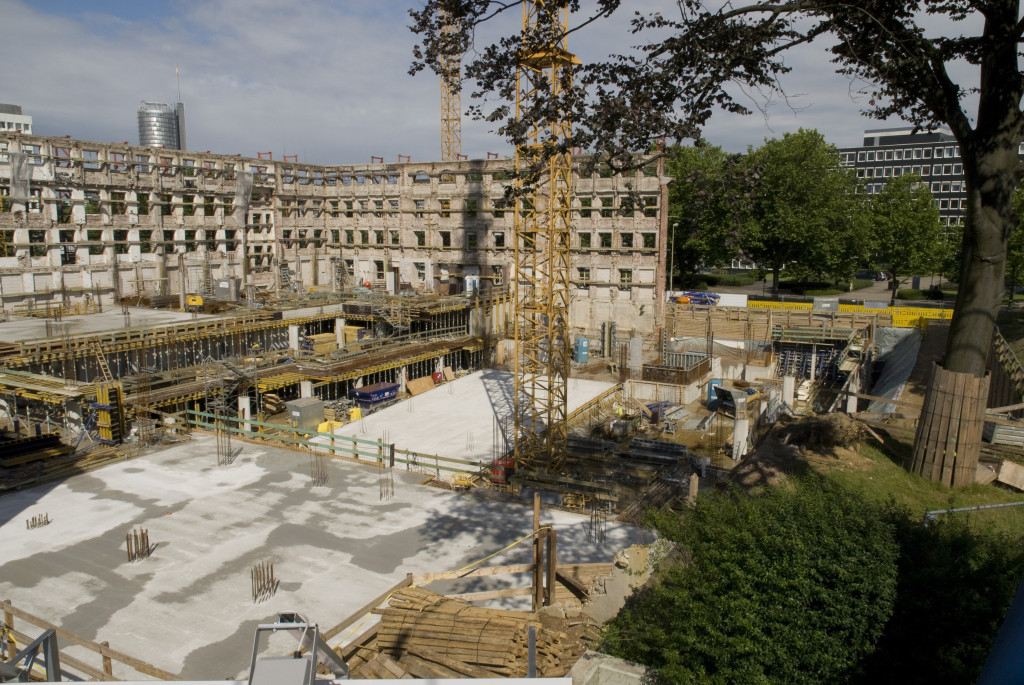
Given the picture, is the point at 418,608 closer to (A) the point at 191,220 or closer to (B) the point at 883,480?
(B) the point at 883,480

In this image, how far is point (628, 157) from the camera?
25.4 feet

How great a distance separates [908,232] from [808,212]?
23.7ft

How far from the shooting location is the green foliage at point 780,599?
586 cm

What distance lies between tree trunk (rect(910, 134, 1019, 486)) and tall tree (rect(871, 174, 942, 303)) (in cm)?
4978

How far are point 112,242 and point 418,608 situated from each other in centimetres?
4531

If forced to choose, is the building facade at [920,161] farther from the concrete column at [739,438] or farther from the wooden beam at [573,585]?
the wooden beam at [573,585]

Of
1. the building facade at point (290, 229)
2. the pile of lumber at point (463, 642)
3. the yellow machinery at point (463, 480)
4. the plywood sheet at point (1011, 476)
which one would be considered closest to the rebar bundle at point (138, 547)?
the pile of lumber at point (463, 642)

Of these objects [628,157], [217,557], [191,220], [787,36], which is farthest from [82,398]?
[191,220]

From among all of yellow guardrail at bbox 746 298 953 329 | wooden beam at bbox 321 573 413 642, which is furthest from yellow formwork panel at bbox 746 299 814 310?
wooden beam at bbox 321 573 413 642

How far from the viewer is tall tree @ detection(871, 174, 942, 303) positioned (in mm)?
52094

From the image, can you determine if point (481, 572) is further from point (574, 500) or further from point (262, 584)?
point (574, 500)

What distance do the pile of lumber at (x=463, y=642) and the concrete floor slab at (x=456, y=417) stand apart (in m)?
14.5

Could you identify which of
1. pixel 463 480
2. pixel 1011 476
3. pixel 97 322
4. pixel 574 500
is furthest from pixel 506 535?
pixel 97 322

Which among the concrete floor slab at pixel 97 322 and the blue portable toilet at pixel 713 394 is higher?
the concrete floor slab at pixel 97 322
